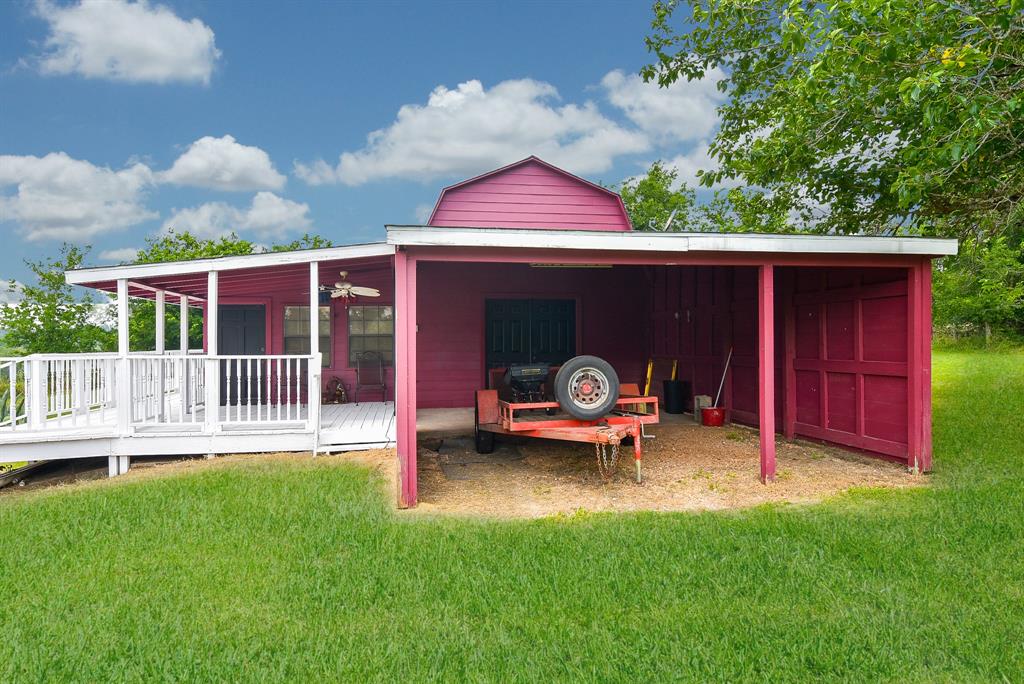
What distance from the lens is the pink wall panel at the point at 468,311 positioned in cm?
1026

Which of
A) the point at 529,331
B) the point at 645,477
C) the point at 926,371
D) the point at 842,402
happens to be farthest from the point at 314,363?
the point at 926,371

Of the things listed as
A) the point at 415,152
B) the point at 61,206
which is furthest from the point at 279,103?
the point at 415,152

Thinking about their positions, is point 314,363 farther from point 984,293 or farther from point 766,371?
point 984,293

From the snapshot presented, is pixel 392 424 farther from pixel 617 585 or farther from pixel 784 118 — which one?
pixel 784 118

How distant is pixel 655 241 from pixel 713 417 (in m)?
4.50

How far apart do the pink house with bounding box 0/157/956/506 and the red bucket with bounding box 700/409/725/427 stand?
1.06 ft

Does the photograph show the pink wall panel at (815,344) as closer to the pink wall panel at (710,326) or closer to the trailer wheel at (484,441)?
the pink wall panel at (710,326)

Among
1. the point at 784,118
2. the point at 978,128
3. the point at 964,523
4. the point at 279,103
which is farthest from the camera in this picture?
the point at 279,103

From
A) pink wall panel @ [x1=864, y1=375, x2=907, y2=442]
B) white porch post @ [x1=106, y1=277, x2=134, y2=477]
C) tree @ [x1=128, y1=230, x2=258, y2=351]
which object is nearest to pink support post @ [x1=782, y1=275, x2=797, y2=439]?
pink wall panel @ [x1=864, y1=375, x2=907, y2=442]

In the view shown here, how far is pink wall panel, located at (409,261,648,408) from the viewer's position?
10.3 meters

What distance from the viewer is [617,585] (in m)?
3.39

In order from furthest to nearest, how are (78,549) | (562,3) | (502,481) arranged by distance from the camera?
(562,3)
(502,481)
(78,549)

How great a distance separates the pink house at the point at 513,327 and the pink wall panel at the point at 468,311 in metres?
0.02

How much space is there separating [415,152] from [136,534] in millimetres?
72689
